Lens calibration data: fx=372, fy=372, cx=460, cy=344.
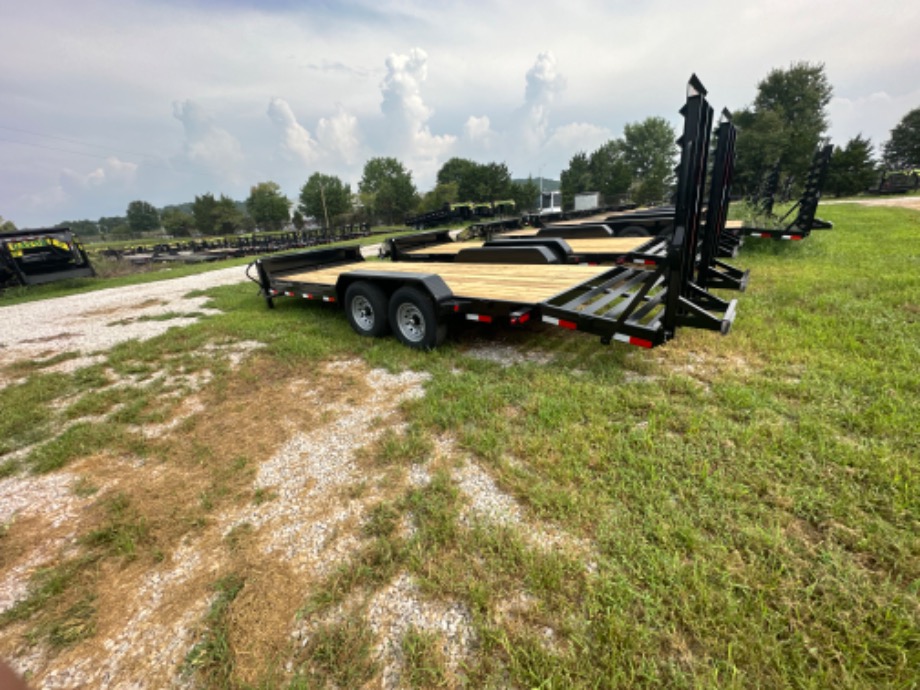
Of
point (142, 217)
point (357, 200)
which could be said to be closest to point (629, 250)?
point (357, 200)

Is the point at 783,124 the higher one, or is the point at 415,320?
the point at 783,124

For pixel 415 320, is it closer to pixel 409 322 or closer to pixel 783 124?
pixel 409 322

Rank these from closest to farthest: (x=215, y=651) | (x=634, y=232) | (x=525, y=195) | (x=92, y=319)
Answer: (x=215, y=651)
(x=92, y=319)
(x=634, y=232)
(x=525, y=195)

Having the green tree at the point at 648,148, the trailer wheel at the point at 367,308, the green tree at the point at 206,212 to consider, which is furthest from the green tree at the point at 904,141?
the green tree at the point at 206,212

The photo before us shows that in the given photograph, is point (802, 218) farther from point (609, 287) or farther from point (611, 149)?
point (611, 149)

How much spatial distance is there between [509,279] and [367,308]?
80.2 inches

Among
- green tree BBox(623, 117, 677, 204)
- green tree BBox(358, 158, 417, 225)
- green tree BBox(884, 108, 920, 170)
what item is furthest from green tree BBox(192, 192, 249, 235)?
green tree BBox(884, 108, 920, 170)

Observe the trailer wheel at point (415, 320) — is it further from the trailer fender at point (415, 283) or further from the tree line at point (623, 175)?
the tree line at point (623, 175)

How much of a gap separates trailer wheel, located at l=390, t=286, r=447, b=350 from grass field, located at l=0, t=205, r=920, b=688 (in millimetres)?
422

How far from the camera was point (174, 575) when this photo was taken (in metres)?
2.05

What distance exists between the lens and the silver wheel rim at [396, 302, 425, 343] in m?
4.71

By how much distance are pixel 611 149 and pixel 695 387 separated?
238ft

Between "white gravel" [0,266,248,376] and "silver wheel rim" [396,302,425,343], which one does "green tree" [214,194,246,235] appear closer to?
"white gravel" [0,266,248,376]

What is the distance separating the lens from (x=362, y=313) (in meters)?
5.36
